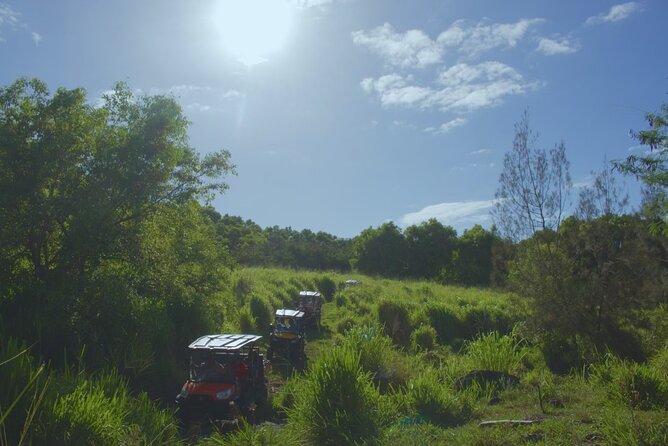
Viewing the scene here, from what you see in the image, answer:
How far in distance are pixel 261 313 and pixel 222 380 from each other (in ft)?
36.0

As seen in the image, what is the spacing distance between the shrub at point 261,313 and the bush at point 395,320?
4.73 meters

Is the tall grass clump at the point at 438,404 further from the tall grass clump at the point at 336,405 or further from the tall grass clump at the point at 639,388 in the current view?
the tall grass clump at the point at 639,388

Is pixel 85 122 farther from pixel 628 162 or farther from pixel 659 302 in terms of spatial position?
pixel 659 302

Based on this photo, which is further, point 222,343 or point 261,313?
point 261,313

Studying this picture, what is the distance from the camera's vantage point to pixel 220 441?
762 centimetres

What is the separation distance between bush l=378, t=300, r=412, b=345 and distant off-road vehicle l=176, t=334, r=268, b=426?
10388mm

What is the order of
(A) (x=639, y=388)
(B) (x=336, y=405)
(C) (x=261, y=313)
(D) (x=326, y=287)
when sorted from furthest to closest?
(D) (x=326, y=287) < (C) (x=261, y=313) < (A) (x=639, y=388) < (B) (x=336, y=405)

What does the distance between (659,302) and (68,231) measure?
646 inches

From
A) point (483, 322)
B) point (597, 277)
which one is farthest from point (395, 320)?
point (597, 277)

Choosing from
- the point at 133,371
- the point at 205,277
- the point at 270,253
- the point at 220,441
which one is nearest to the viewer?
Answer: the point at 220,441

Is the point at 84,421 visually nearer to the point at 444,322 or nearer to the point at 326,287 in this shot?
the point at 444,322

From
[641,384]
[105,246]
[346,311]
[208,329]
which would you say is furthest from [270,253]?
[641,384]

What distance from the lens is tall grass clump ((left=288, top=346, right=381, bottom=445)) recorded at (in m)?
8.11

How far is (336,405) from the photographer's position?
8555 mm
